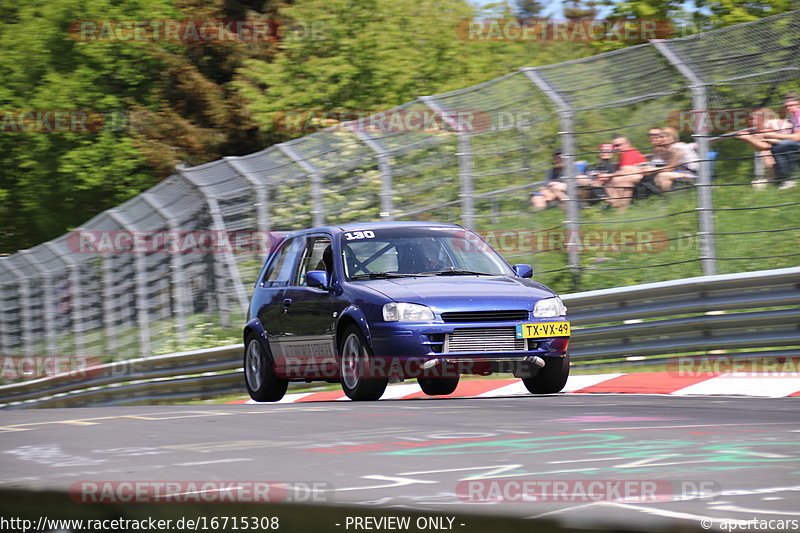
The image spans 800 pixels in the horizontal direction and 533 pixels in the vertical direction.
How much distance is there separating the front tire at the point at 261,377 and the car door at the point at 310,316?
1.55 feet

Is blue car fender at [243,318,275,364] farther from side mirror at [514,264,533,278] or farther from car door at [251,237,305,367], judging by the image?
side mirror at [514,264,533,278]

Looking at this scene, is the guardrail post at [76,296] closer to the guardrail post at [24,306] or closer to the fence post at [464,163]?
the guardrail post at [24,306]

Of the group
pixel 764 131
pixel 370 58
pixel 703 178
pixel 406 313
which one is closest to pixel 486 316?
pixel 406 313

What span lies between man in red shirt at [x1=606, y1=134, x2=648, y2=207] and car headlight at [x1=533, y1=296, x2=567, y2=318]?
2.80m


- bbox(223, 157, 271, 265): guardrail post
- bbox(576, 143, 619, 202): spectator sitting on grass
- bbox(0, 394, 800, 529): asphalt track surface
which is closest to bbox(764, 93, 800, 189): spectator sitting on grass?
bbox(576, 143, 619, 202): spectator sitting on grass

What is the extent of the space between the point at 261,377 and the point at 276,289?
86 centimetres

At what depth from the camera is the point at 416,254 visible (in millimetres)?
11859

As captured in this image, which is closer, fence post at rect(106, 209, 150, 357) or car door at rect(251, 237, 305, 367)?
car door at rect(251, 237, 305, 367)

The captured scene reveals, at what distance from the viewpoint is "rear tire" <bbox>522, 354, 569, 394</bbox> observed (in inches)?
441

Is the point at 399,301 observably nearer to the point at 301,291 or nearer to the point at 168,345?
the point at 301,291

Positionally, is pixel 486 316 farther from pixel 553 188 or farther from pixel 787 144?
pixel 553 188

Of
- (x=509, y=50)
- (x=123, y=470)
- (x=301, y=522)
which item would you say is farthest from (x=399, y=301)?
(x=509, y=50)

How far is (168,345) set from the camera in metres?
20.1

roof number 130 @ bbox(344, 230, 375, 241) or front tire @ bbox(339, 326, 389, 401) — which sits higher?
roof number 130 @ bbox(344, 230, 375, 241)
